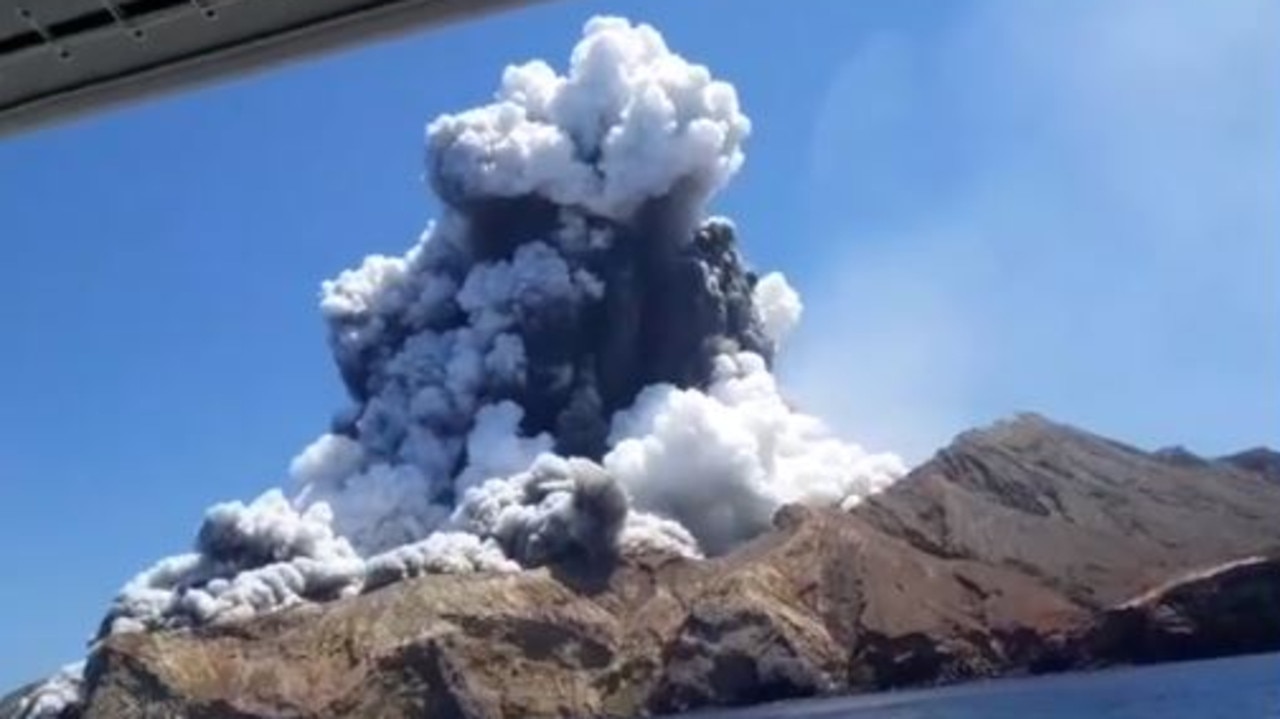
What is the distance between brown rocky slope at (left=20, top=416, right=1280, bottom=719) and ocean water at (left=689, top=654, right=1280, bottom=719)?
4.15 metres

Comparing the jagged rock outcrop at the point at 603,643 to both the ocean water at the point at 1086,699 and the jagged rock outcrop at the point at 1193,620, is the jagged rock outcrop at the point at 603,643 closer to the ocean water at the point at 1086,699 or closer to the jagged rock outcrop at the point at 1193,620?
the ocean water at the point at 1086,699

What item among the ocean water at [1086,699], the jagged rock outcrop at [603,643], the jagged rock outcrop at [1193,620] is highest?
the jagged rock outcrop at [603,643]

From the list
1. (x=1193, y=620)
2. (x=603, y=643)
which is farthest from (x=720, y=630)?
(x=1193, y=620)

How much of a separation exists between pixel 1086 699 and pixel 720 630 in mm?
48034

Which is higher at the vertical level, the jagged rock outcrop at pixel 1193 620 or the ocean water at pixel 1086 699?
the jagged rock outcrop at pixel 1193 620

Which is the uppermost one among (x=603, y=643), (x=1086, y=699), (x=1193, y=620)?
(x=603, y=643)

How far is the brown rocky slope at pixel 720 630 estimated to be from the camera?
171 m

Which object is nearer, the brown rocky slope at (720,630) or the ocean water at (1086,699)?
the ocean water at (1086,699)

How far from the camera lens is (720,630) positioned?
178m

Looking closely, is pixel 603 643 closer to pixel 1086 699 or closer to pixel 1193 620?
pixel 1086 699

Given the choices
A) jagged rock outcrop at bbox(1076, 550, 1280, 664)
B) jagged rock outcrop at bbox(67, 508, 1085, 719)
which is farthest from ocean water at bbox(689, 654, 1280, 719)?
jagged rock outcrop at bbox(67, 508, 1085, 719)

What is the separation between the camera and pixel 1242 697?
5128 inches

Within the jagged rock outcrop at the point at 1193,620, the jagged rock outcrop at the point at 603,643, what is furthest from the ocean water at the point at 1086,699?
the jagged rock outcrop at the point at 603,643

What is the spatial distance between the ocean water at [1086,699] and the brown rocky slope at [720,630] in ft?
13.6
